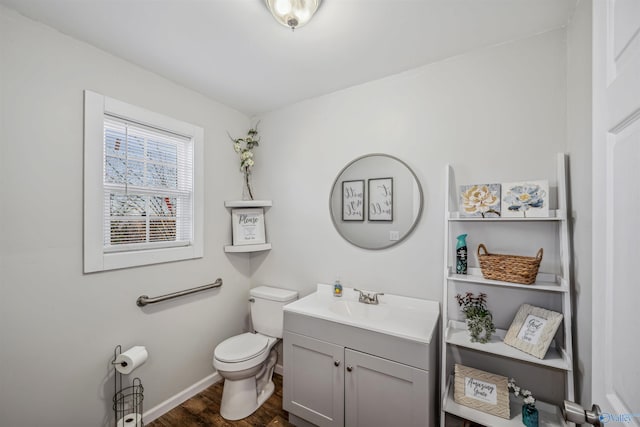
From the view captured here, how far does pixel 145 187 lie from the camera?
6.30 feet

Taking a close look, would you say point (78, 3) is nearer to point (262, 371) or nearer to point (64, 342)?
point (64, 342)

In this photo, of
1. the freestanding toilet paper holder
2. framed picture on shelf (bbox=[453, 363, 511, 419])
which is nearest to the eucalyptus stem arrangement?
the freestanding toilet paper holder

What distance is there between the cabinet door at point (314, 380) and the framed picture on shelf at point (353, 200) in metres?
0.91

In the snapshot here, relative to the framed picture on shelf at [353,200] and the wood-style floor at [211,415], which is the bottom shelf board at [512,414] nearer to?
the wood-style floor at [211,415]

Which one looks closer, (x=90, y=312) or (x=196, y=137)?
(x=90, y=312)

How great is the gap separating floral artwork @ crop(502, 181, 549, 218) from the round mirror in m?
0.51

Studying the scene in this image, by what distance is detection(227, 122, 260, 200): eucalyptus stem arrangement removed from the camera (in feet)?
8.41

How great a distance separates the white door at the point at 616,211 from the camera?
0.54 meters

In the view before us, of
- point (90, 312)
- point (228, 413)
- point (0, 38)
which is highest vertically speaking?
point (0, 38)

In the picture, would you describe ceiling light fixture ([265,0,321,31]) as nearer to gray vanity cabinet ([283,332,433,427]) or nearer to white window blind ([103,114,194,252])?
white window blind ([103,114,194,252])

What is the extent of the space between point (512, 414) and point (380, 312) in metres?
0.82

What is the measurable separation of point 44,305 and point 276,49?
1.94 meters

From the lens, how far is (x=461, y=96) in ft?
5.70

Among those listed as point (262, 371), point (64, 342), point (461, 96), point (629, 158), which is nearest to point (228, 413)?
point (262, 371)
